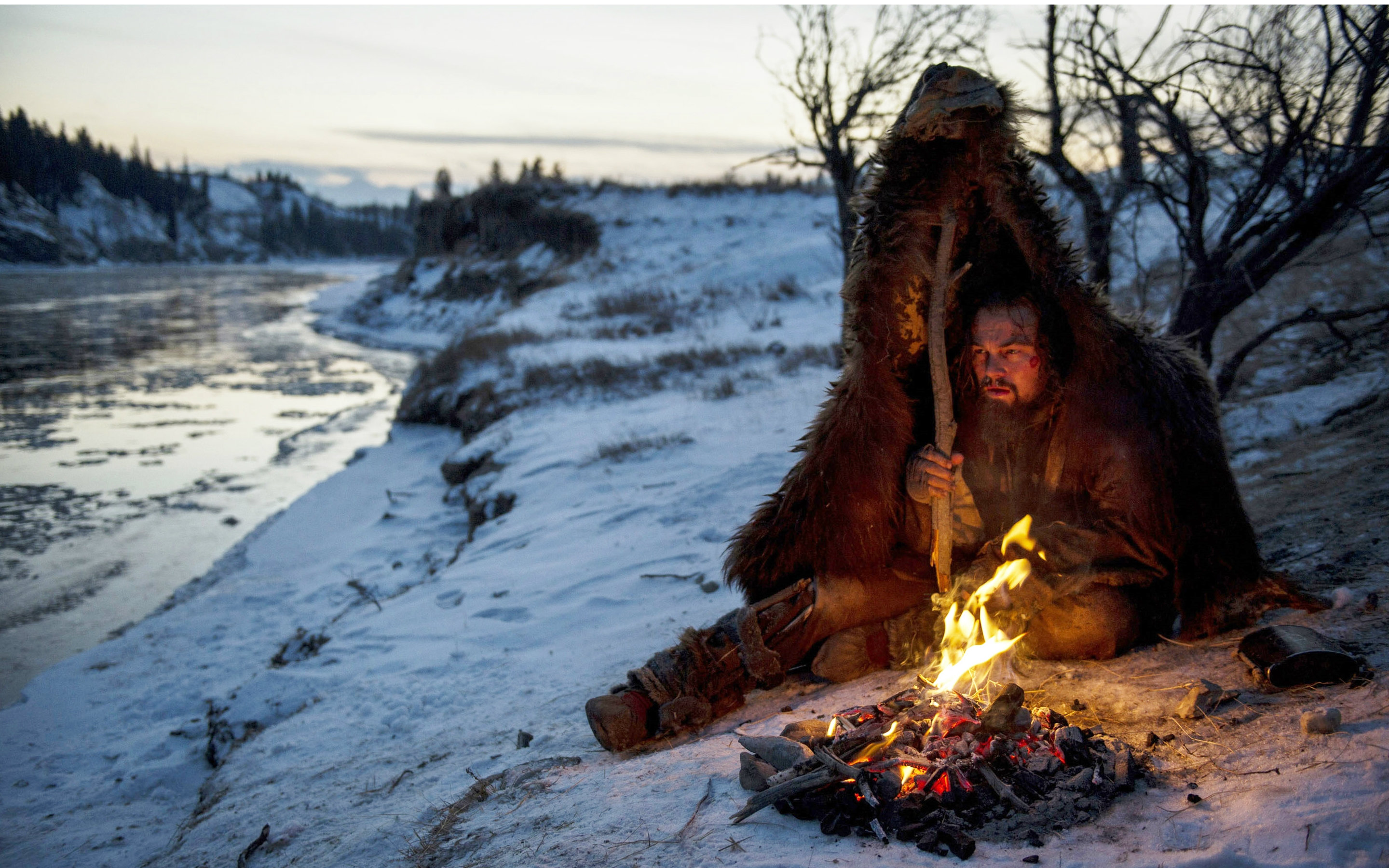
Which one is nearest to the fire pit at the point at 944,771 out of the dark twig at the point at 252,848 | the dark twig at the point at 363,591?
the dark twig at the point at 252,848

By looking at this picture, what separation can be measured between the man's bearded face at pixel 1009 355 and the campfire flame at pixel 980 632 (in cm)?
50

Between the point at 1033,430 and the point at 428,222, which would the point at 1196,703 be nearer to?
the point at 1033,430

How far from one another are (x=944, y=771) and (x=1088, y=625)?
40.0 inches

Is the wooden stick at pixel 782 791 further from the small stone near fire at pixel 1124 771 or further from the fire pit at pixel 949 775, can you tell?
the small stone near fire at pixel 1124 771

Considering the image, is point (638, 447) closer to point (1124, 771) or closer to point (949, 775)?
point (949, 775)

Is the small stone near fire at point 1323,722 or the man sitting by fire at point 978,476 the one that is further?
the man sitting by fire at point 978,476

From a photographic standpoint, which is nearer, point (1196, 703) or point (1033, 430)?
point (1196, 703)

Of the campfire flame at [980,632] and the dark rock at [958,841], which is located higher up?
the campfire flame at [980,632]

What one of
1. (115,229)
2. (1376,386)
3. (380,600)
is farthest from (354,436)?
(115,229)

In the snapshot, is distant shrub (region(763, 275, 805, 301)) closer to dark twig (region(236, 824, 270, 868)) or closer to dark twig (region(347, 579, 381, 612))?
dark twig (region(347, 579, 381, 612))

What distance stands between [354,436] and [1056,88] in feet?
32.7

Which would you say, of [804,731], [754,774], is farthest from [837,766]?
[804,731]

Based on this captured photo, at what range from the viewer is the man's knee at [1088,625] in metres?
2.78

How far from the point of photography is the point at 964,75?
2559mm
